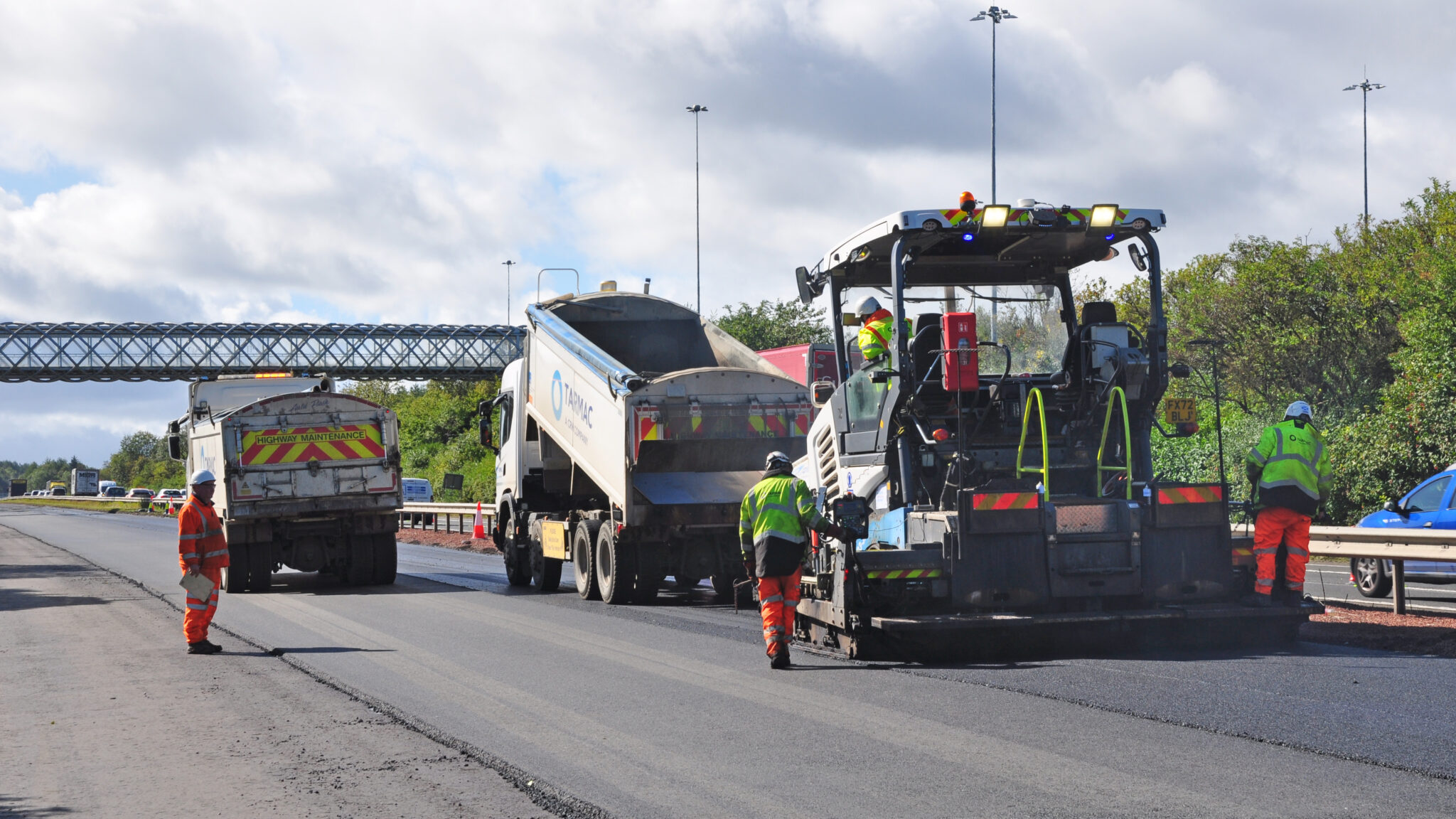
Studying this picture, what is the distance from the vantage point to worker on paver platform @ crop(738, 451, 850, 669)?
9.53 meters

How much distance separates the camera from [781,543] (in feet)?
31.8

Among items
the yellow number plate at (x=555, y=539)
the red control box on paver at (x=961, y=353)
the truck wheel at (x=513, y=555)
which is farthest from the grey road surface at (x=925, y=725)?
the truck wheel at (x=513, y=555)

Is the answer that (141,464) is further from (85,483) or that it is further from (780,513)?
(780,513)

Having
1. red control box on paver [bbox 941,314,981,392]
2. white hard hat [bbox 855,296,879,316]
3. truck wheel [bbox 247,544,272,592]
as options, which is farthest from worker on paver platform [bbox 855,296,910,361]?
truck wheel [bbox 247,544,272,592]

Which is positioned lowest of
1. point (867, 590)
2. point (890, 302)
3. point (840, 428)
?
point (867, 590)

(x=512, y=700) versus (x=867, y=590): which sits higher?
(x=867, y=590)

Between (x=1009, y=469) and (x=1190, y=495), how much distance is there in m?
1.25

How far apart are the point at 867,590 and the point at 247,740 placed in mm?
4061

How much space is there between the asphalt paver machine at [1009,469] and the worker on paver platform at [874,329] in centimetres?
7

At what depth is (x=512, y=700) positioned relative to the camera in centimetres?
842

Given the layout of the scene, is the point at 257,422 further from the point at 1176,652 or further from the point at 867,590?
the point at 1176,652

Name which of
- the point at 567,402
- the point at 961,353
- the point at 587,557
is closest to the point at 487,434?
the point at 567,402

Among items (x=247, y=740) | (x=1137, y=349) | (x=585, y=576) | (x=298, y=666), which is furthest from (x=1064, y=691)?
(x=585, y=576)

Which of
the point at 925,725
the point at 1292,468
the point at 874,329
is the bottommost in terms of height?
the point at 925,725
